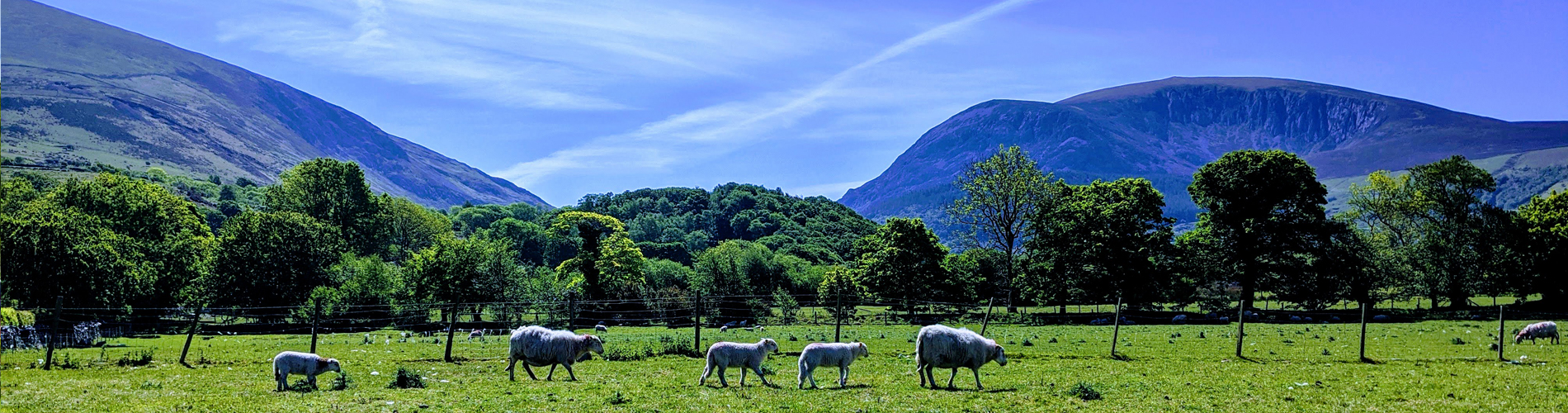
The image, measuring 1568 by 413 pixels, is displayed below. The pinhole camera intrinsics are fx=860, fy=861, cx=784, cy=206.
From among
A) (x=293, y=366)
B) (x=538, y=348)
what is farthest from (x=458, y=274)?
(x=293, y=366)

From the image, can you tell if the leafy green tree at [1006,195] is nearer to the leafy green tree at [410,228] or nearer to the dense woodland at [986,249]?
the dense woodland at [986,249]

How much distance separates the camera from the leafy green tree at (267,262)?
55469mm

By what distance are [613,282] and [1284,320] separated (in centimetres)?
4412

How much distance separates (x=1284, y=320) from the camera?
47.2 meters

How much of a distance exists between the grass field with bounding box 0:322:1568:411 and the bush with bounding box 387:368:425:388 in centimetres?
50

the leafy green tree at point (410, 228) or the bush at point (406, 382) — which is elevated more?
the leafy green tree at point (410, 228)

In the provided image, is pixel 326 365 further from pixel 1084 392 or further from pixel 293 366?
pixel 1084 392

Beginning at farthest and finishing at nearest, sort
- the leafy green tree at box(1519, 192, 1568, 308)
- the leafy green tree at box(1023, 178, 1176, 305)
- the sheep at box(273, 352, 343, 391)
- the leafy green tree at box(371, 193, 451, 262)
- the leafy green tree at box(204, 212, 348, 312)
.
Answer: the leafy green tree at box(371, 193, 451, 262) < the leafy green tree at box(204, 212, 348, 312) < the leafy green tree at box(1023, 178, 1176, 305) < the leafy green tree at box(1519, 192, 1568, 308) < the sheep at box(273, 352, 343, 391)

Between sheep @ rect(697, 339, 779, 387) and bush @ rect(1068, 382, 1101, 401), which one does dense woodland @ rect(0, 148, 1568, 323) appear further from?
bush @ rect(1068, 382, 1101, 401)

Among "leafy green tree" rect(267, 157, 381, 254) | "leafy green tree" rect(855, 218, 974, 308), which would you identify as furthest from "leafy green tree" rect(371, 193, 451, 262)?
"leafy green tree" rect(855, 218, 974, 308)

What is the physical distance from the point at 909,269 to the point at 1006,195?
323 inches

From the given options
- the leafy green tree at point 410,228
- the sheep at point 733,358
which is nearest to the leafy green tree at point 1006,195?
the sheep at point 733,358

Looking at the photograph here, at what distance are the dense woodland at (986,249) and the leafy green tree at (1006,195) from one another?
5.0 inches

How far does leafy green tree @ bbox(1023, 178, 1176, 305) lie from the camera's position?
50.7m
